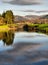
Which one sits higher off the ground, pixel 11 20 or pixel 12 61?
pixel 12 61

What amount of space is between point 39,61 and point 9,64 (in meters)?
3.55

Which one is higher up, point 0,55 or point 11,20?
point 0,55

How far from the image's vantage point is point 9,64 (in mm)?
21953

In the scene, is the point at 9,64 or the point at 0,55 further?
the point at 0,55

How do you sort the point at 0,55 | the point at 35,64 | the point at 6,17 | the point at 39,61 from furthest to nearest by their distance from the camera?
1. the point at 6,17
2. the point at 0,55
3. the point at 39,61
4. the point at 35,64

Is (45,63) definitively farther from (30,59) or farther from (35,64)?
(30,59)

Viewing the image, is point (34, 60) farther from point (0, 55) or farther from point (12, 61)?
point (0, 55)

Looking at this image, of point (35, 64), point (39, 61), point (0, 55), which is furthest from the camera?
point (0, 55)

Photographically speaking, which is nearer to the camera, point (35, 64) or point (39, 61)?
point (35, 64)

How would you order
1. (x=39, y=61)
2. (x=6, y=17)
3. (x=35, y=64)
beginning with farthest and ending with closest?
1. (x=6, y=17)
2. (x=39, y=61)
3. (x=35, y=64)

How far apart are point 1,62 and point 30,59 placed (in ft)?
12.0

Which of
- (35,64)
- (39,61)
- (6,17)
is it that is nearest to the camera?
(35,64)

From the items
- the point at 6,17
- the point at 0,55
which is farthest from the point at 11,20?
the point at 0,55

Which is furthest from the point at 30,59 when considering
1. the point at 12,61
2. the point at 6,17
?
the point at 6,17
